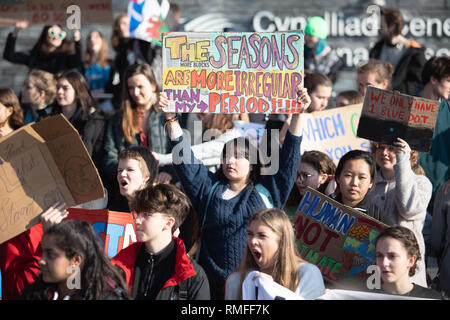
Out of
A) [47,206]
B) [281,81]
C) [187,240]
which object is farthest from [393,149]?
[47,206]

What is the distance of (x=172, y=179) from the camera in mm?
6328

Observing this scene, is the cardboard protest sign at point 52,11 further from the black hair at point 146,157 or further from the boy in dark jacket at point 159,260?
the boy in dark jacket at point 159,260

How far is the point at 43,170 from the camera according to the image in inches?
186

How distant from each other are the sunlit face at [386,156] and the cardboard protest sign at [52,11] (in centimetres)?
356

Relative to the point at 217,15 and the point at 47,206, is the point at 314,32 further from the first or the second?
the point at 47,206

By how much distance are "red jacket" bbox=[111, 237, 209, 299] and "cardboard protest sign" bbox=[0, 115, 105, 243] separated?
17.8 inches

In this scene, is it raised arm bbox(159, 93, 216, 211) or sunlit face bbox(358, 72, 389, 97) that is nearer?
raised arm bbox(159, 93, 216, 211)

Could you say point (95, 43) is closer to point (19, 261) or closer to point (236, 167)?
point (236, 167)

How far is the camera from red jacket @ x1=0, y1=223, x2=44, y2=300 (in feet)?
15.2

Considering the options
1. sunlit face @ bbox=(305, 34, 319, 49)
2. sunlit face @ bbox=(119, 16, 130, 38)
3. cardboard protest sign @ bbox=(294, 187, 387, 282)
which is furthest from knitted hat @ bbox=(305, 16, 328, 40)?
cardboard protest sign @ bbox=(294, 187, 387, 282)

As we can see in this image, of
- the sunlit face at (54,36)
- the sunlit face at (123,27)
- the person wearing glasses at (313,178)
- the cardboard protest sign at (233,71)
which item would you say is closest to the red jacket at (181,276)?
the cardboard protest sign at (233,71)

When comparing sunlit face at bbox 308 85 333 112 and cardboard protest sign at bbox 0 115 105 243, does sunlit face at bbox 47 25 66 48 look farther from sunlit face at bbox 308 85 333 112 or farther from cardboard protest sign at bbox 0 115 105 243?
cardboard protest sign at bbox 0 115 105 243

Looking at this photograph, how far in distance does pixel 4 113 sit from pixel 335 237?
2913mm

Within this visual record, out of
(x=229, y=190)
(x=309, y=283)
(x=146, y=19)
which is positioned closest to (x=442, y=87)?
(x=229, y=190)
